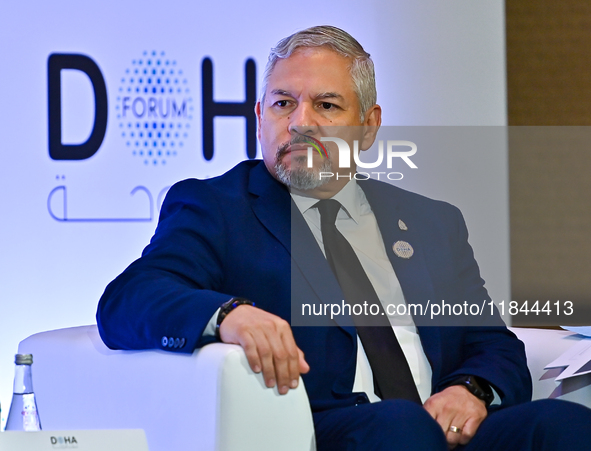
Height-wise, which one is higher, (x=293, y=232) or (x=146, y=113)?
(x=146, y=113)

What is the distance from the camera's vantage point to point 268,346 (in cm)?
136

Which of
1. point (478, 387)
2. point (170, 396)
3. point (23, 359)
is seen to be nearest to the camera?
point (23, 359)

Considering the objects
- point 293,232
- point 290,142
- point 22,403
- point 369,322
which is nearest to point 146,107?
point 290,142

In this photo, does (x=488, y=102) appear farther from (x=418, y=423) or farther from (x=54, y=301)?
(x=418, y=423)

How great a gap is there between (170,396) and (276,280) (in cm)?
43

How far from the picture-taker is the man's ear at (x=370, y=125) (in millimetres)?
2168

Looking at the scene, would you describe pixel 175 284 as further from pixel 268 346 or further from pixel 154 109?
pixel 154 109

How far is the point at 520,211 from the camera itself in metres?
3.91

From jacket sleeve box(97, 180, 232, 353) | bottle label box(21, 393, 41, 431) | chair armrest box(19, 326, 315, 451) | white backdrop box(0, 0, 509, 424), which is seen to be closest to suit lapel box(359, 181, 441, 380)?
jacket sleeve box(97, 180, 232, 353)

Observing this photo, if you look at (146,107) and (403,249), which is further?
(146,107)

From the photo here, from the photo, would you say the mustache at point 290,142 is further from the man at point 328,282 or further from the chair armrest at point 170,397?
the chair armrest at point 170,397

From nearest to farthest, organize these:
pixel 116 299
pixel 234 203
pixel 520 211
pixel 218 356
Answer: pixel 218 356
pixel 116 299
pixel 234 203
pixel 520 211

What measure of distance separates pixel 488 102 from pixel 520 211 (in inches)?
26.8

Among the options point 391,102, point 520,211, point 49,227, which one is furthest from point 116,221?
point 520,211
